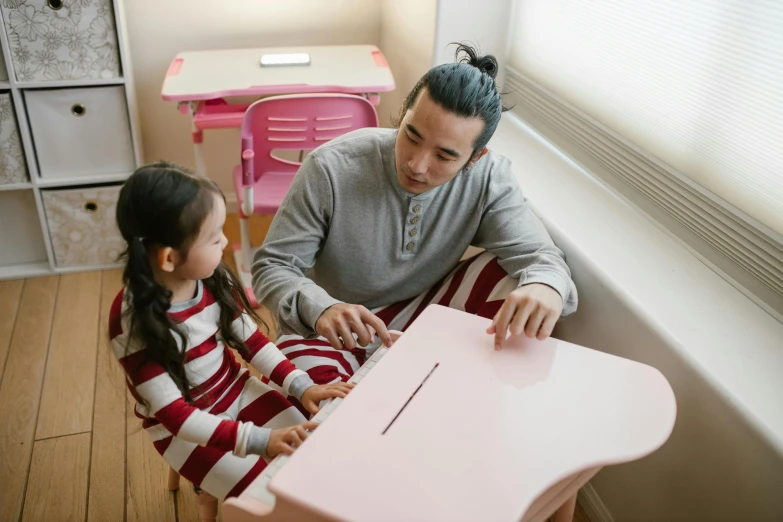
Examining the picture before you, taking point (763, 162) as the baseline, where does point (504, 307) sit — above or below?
below

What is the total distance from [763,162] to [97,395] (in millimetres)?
1790

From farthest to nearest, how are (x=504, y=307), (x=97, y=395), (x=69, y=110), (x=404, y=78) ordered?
(x=404, y=78), (x=69, y=110), (x=97, y=395), (x=504, y=307)

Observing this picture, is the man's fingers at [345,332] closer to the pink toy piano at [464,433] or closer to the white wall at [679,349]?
the pink toy piano at [464,433]

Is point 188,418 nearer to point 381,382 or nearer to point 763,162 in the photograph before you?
point 381,382

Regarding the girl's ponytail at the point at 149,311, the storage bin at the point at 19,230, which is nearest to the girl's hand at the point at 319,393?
the girl's ponytail at the point at 149,311

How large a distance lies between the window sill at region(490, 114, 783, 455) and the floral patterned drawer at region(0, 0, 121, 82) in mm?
1394

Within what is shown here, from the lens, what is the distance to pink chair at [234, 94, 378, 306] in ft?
6.58

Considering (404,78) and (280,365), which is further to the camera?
(404,78)

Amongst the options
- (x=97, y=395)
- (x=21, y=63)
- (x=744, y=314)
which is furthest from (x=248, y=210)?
(x=744, y=314)

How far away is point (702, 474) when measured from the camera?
1.21 metres

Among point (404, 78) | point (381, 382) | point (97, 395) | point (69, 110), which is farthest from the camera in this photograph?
point (404, 78)

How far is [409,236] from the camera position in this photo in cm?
149

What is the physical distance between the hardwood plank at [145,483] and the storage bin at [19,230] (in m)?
1.03

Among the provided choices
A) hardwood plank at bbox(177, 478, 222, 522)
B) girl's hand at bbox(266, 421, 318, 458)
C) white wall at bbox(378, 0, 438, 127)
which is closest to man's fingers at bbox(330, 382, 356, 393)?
girl's hand at bbox(266, 421, 318, 458)
